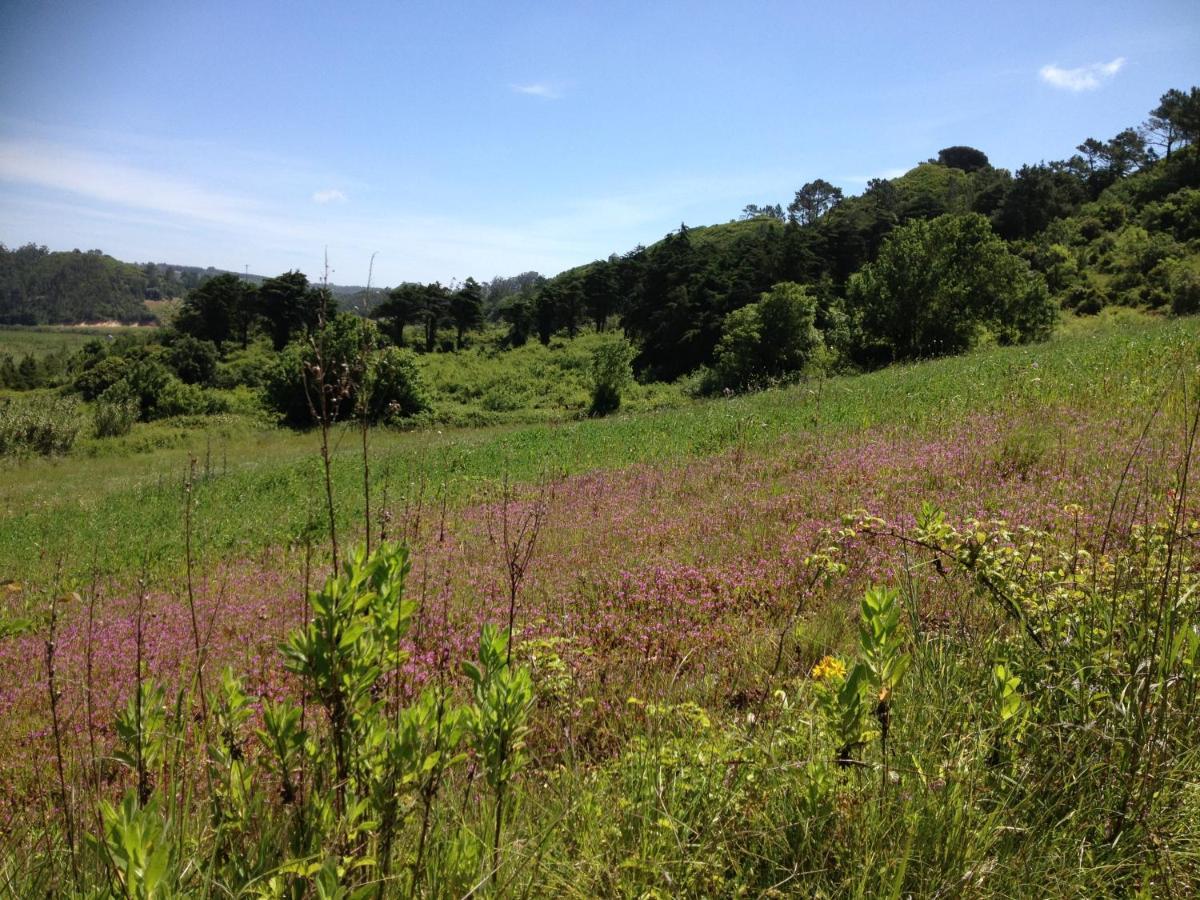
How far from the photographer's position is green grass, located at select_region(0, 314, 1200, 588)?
1112cm

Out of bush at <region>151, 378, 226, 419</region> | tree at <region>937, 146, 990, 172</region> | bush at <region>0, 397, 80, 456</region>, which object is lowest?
bush at <region>0, 397, 80, 456</region>

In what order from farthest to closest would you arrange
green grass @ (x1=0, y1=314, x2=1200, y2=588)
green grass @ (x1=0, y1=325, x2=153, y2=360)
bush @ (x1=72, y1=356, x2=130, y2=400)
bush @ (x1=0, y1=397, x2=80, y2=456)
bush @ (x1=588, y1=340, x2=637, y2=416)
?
green grass @ (x1=0, y1=325, x2=153, y2=360) → bush @ (x1=72, y1=356, x2=130, y2=400) → bush @ (x1=588, y1=340, x2=637, y2=416) → bush @ (x1=0, y1=397, x2=80, y2=456) → green grass @ (x1=0, y1=314, x2=1200, y2=588)

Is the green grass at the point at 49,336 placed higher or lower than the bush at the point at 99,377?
higher

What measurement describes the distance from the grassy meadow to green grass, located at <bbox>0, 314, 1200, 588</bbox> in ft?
5.57

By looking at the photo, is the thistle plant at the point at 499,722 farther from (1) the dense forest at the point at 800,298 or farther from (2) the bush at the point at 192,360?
(2) the bush at the point at 192,360

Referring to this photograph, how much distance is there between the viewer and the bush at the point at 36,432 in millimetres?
37719

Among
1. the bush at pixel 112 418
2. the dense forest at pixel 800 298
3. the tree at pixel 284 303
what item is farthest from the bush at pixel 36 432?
the tree at pixel 284 303

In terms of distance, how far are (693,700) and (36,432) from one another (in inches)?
1940

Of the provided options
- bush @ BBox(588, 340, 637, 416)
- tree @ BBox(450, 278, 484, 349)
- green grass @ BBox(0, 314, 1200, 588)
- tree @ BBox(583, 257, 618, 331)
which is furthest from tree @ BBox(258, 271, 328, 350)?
green grass @ BBox(0, 314, 1200, 588)

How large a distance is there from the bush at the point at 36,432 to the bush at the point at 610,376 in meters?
32.9

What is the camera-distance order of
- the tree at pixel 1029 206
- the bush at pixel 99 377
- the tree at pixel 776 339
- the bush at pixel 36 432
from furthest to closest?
the tree at pixel 1029 206 < the bush at pixel 99 377 < the tree at pixel 776 339 < the bush at pixel 36 432

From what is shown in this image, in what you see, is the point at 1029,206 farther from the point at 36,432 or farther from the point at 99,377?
the point at 99,377

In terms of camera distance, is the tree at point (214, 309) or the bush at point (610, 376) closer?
the bush at point (610, 376)

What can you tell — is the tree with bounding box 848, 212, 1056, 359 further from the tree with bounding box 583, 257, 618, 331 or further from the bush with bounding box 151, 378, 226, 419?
the bush with bounding box 151, 378, 226, 419
